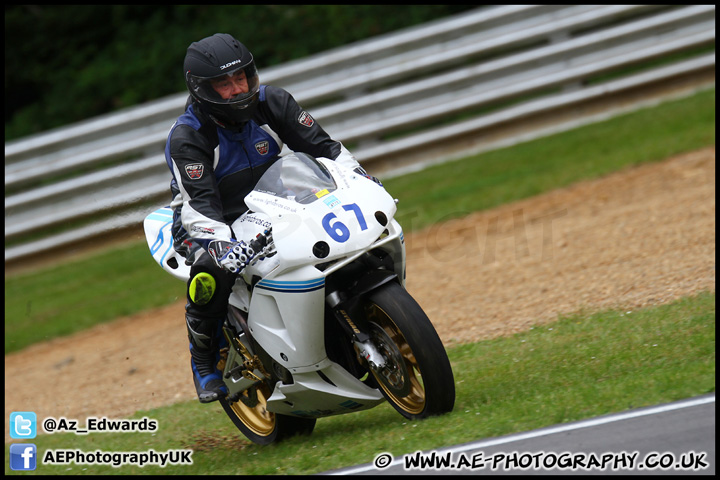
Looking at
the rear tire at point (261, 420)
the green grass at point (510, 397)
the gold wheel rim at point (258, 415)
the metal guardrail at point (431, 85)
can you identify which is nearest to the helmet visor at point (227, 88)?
the rear tire at point (261, 420)

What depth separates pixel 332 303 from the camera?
16.7 ft

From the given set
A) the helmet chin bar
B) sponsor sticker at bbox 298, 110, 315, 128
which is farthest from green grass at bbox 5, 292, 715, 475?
the helmet chin bar

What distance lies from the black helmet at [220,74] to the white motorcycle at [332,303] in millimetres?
391

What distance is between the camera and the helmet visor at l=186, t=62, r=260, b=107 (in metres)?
5.28

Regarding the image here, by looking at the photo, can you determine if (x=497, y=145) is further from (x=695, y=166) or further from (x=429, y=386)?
(x=429, y=386)

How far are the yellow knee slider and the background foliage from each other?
425 inches

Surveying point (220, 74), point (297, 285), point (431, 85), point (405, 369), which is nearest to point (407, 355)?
point (405, 369)

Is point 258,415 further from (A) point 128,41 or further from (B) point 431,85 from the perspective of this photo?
(A) point 128,41

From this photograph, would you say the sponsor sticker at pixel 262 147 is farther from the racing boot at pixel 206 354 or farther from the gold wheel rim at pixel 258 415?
the gold wheel rim at pixel 258 415

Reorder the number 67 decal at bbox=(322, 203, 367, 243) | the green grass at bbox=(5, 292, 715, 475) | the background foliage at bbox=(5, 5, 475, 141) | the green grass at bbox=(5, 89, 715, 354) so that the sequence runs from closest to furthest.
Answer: the green grass at bbox=(5, 292, 715, 475)
the number 67 decal at bbox=(322, 203, 367, 243)
the green grass at bbox=(5, 89, 715, 354)
the background foliage at bbox=(5, 5, 475, 141)

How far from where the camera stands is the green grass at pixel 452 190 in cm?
1155

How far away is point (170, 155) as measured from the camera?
17.8 feet

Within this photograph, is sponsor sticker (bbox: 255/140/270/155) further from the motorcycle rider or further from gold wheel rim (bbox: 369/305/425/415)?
gold wheel rim (bbox: 369/305/425/415)

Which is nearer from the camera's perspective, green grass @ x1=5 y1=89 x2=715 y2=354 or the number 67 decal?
the number 67 decal
